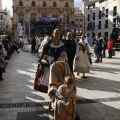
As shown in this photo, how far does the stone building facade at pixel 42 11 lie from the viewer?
56.5 meters

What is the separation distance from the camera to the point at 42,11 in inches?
2261

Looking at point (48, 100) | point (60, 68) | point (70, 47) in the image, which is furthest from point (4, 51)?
point (60, 68)

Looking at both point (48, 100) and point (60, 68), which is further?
point (48, 100)

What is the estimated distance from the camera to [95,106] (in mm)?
5449

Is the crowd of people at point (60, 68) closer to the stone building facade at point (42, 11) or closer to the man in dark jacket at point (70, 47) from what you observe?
the man in dark jacket at point (70, 47)

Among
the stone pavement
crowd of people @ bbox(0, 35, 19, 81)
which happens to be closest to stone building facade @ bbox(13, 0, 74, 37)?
crowd of people @ bbox(0, 35, 19, 81)

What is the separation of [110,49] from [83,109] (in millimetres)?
11236

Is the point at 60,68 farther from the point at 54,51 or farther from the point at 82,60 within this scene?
the point at 82,60

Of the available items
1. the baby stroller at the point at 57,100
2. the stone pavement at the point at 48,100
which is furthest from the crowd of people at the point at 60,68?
the stone pavement at the point at 48,100

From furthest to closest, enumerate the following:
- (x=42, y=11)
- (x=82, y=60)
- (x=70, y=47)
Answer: (x=42, y=11) < (x=82, y=60) < (x=70, y=47)

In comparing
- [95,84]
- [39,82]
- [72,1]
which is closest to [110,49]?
[95,84]

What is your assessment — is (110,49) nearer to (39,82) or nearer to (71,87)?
(39,82)

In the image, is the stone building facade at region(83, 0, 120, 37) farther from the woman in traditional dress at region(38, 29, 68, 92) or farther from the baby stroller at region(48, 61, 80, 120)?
the baby stroller at region(48, 61, 80, 120)

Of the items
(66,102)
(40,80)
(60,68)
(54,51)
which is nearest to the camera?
(66,102)
